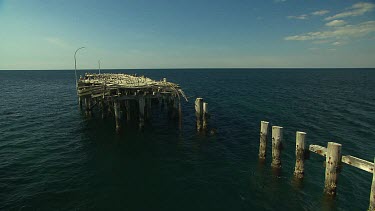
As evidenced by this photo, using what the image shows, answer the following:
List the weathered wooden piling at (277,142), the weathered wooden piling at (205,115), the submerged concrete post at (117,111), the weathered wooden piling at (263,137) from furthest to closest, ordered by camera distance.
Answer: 1. the weathered wooden piling at (205,115)
2. the submerged concrete post at (117,111)
3. the weathered wooden piling at (263,137)
4. the weathered wooden piling at (277,142)

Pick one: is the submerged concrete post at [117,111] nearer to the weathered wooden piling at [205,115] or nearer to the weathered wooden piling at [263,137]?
the weathered wooden piling at [205,115]

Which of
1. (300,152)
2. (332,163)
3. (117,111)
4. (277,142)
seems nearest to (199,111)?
(117,111)

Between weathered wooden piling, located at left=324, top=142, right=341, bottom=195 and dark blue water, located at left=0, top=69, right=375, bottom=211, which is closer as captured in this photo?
weathered wooden piling, located at left=324, top=142, right=341, bottom=195

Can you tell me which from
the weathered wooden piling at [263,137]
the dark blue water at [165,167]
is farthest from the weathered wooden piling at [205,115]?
the weathered wooden piling at [263,137]

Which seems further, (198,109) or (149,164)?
(198,109)

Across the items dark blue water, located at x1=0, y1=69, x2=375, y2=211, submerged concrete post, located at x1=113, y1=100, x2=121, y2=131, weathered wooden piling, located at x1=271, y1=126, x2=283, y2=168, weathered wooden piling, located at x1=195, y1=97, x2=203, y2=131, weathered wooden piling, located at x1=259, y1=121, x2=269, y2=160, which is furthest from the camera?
weathered wooden piling, located at x1=195, y1=97, x2=203, y2=131

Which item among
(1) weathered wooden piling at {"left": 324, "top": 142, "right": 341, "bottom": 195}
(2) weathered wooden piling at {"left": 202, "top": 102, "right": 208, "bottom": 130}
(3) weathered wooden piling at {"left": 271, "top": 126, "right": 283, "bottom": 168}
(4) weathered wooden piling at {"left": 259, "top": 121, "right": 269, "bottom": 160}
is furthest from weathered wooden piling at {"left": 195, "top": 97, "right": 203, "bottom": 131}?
(1) weathered wooden piling at {"left": 324, "top": 142, "right": 341, "bottom": 195}

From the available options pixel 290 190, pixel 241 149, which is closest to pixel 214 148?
pixel 241 149

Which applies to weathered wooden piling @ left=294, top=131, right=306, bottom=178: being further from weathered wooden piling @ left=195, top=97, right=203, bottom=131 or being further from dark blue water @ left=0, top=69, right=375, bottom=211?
weathered wooden piling @ left=195, top=97, right=203, bottom=131

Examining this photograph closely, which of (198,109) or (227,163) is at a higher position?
(198,109)

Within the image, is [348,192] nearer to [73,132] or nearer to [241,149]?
[241,149]

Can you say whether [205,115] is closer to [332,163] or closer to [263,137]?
[263,137]
